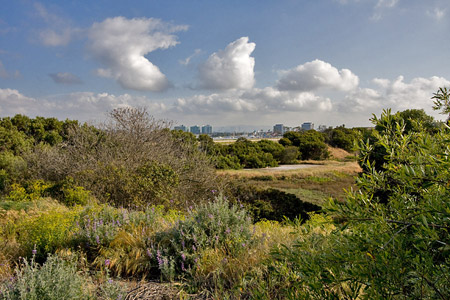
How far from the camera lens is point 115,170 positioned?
362 inches

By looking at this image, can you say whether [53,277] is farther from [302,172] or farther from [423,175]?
[302,172]

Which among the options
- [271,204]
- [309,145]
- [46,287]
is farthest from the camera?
[309,145]

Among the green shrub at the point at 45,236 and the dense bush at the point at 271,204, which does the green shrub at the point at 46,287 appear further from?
the dense bush at the point at 271,204

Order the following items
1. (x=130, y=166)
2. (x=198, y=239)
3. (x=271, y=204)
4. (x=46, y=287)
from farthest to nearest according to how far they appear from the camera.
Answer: (x=271, y=204) < (x=130, y=166) < (x=198, y=239) < (x=46, y=287)

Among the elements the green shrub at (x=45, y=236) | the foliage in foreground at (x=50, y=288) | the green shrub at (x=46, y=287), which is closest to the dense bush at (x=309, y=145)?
the green shrub at (x=45, y=236)

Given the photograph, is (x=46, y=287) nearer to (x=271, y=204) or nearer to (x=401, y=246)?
(x=401, y=246)

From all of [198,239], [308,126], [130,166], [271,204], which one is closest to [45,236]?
[198,239]

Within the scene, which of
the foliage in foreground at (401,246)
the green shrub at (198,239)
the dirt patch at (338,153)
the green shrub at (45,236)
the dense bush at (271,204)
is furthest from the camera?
the dirt patch at (338,153)

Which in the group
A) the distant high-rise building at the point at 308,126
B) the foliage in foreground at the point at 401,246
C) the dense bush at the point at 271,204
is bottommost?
the dense bush at the point at 271,204

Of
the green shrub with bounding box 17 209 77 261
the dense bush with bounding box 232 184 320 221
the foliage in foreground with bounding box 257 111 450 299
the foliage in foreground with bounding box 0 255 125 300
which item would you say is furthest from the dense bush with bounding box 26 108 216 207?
the foliage in foreground with bounding box 257 111 450 299

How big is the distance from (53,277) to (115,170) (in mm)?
7003

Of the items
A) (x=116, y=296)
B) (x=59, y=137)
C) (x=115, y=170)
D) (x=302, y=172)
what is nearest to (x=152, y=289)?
(x=116, y=296)

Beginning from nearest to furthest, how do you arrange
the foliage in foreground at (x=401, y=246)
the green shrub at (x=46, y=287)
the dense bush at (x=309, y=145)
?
the foliage in foreground at (x=401, y=246)
the green shrub at (x=46, y=287)
the dense bush at (x=309, y=145)

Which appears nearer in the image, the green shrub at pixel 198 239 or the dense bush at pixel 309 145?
the green shrub at pixel 198 239
